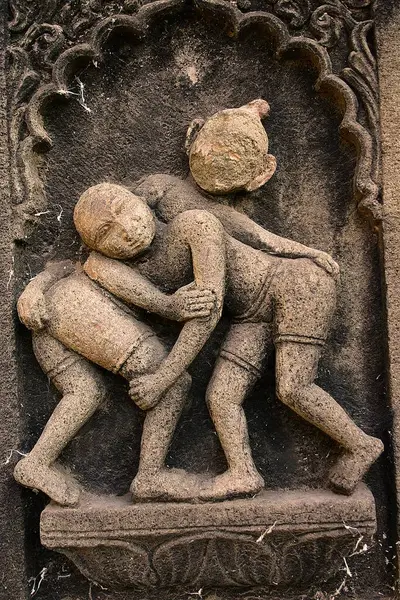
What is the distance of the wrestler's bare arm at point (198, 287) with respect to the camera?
2.76 m

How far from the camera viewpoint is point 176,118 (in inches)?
123

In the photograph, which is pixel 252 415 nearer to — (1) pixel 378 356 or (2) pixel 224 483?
(2) pixel 224 483

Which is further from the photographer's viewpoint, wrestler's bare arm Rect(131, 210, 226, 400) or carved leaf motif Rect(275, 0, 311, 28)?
carved leaf motif Rect(275, 0, 311, 28)

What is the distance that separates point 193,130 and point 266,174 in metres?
0.37

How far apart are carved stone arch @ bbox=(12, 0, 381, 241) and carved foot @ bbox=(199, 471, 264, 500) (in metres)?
1.22

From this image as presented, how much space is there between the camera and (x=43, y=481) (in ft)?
9.21

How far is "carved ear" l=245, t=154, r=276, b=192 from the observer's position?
9.79 feet

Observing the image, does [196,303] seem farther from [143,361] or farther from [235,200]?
[235,200]

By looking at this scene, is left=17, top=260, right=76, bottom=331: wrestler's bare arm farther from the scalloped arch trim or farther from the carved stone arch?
the scalloped arch trim

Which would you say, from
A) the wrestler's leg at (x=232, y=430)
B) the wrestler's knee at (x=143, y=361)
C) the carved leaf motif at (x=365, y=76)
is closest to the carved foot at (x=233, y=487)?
the wrestler's leg at (x=232, y=430)

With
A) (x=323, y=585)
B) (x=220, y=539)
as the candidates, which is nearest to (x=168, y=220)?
(x=220, y=539)

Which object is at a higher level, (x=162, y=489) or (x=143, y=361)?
(x=143, y=361)

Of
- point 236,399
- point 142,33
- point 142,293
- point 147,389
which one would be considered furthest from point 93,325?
point 142,33

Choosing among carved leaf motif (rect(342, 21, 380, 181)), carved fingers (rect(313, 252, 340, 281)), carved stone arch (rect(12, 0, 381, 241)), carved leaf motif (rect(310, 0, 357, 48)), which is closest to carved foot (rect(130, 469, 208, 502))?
carved fingers (rect(313, 252, 340, 281))
